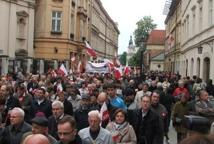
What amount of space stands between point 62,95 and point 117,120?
12.2 ft

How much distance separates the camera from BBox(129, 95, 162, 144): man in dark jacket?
925 centimetres

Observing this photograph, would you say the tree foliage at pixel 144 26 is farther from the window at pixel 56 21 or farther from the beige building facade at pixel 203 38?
the beige building facade at pixel 203 38

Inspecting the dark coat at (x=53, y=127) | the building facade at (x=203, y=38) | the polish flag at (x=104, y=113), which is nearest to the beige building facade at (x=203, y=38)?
the building facade at (x=203, y=38)

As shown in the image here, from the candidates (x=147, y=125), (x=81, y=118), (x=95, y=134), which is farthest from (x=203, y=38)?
(x=95, y=134)

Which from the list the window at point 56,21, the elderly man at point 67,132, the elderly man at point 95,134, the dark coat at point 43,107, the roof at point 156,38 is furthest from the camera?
the roof at point 156,38

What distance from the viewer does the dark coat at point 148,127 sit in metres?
9.25

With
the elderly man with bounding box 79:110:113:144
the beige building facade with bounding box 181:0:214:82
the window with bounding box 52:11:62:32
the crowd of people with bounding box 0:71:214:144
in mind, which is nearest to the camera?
the crowd of people with bounding box 0:71:214:144

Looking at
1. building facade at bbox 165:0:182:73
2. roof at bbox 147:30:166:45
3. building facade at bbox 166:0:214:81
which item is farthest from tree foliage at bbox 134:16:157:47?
building facade at bbox 166:0:214:81

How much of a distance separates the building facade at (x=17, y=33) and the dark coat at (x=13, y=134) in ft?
92.4

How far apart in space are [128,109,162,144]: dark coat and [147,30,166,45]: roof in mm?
117511

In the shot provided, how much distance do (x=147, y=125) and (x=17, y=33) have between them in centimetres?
3383

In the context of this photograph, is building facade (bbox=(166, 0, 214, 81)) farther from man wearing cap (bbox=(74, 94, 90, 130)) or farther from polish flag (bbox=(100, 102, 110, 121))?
polish flag (bbox=(100, 102, 110, 121))

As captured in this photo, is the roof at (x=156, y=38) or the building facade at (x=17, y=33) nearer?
the building facade at (x=17, y=33)

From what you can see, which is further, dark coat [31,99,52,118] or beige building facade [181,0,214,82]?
beige building facade [181,0,214,82]
